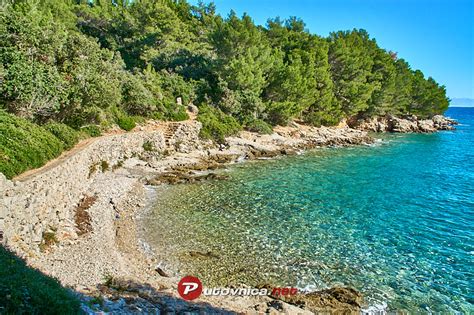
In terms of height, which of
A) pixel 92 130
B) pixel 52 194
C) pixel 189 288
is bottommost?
pixel 189 288

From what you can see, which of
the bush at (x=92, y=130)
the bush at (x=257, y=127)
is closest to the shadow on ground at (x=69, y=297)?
the bush at (x=92, y=130)

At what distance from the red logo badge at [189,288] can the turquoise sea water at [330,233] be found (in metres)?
0.33

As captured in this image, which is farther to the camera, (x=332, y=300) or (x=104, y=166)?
(x=104, y=166)

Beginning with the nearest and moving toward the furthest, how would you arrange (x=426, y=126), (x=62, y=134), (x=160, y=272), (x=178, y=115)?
(x=160, y=272) → (x=62, y=134) → (x=178, y=115) → (x=426, y=126)

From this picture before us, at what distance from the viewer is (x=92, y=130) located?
24.9m

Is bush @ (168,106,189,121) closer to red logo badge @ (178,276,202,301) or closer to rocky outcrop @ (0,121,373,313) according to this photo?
rocky outcrop @ (0,121,373,313)

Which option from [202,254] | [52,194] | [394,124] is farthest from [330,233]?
[394,124]

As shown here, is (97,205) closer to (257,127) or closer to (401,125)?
(257,127)

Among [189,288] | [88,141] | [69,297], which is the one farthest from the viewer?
[88,141]

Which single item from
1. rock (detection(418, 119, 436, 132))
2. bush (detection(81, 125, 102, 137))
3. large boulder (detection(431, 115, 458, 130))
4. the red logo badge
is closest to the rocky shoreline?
the red logo badge

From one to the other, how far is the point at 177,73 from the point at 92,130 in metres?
22.7

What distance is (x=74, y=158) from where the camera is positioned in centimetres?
1731

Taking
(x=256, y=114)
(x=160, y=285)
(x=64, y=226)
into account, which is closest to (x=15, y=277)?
(x=160, y=285)

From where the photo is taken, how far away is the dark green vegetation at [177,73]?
65.1 ft
